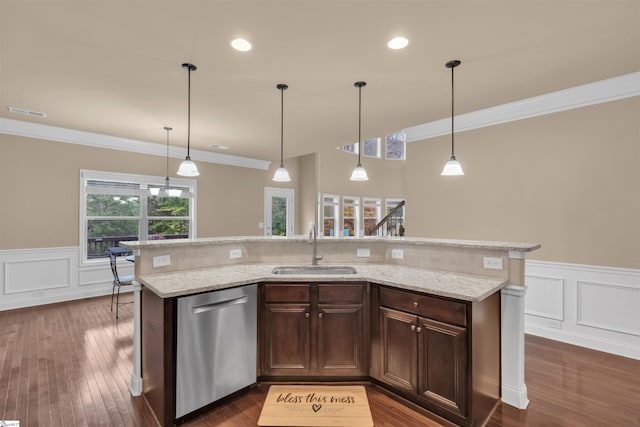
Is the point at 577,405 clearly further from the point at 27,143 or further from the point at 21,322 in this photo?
the point at 27,143

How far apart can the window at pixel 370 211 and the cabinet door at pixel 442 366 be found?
308 inches

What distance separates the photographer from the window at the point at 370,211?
10094mm

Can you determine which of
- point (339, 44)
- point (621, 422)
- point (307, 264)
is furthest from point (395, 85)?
point (621, 422)

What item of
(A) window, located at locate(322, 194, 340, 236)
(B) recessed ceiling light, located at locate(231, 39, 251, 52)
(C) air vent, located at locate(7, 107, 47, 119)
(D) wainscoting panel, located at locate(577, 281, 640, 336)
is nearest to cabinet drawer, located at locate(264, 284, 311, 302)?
(B) recessed ceiling light, located at locate(231, 39, 251, 52)

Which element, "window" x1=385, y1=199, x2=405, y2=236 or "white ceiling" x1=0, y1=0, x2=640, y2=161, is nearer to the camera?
"white ceiling" x1=0, y1=0, x2=640, y2=161

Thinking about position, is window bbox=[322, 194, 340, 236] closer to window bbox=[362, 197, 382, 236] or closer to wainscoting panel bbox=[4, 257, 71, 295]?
window bbox=[362, 197, 382, 236]

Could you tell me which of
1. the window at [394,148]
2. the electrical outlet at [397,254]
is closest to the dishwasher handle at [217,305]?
the electrical outlet at [397,254]

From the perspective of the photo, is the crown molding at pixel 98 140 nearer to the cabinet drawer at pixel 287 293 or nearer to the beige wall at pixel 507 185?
the beige wall at pixel 507 185

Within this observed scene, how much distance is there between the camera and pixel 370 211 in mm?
10305

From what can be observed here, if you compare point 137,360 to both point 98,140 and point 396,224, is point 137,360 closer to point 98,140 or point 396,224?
point 98,140

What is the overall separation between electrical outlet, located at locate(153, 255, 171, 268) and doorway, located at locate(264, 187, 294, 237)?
17.2ft

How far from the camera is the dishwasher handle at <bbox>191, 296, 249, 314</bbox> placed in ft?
6.97

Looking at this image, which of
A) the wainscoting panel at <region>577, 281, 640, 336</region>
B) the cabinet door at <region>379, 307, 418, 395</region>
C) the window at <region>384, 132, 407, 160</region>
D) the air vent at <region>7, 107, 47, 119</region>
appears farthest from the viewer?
the window at <region>384, 132, 407, 160</region>

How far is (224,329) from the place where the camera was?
2.25 metres
